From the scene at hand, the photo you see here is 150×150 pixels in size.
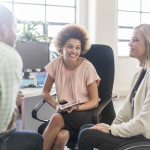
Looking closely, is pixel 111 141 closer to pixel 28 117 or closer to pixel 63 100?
pixel 63 100

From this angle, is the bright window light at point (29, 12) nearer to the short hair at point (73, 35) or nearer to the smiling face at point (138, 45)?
the short hair at point (73, 35)

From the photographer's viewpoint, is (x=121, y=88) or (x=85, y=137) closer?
(x=85, y=137)

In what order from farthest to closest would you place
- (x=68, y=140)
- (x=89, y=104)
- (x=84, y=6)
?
(x=84, y=6) < (x=89, y=104) < (x=68, y=140)

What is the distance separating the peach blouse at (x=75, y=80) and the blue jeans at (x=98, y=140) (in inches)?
19.3

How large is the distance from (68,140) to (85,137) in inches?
12.7

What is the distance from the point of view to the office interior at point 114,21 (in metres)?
4.78

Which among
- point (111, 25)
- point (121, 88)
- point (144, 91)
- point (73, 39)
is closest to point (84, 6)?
point (111, 25)

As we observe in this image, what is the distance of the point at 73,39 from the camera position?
1.73 meters

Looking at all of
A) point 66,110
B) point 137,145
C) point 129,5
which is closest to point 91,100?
point 66,110

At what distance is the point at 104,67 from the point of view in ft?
5.90

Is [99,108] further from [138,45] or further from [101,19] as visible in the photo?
[101,19]

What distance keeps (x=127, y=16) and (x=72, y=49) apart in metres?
4.52

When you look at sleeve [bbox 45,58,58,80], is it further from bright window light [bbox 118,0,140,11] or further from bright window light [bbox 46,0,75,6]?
bright window light [bbox 118,0,140,11]

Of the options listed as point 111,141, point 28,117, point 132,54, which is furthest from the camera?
A: point 28,117
